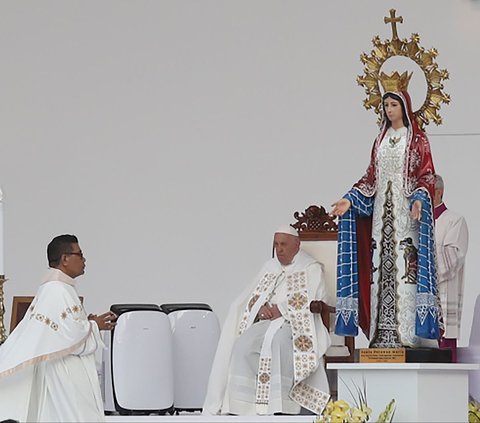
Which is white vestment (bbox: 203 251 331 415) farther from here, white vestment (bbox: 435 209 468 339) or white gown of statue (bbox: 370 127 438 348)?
white gown of statue (bbox: 370 127 438 348)

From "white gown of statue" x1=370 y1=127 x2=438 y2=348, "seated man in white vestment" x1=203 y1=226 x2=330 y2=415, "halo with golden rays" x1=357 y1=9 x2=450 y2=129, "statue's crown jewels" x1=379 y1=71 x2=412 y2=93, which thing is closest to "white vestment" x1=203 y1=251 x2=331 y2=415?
"seated man in white vestment" x1=203 y1=226 x2=330 y2=415

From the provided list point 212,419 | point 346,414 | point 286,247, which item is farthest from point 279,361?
point 346,414

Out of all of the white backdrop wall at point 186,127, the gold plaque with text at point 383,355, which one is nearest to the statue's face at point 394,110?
the gold plaque with text at point 383,355

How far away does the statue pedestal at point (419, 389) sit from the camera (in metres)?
8.17

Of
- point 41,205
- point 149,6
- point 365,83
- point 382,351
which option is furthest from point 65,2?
point 382,351

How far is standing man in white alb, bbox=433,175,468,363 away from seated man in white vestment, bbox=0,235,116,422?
→ 1953 millimetres

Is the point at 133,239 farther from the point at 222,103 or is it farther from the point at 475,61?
the point at 475,61

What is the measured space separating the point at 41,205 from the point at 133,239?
677 millimetres

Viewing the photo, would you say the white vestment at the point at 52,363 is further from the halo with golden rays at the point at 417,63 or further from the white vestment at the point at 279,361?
the halo with golden rays at the point at 417,63

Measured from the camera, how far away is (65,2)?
12.0 m

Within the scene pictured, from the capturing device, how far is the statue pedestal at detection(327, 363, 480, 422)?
817 centimetres

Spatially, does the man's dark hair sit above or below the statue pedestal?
above

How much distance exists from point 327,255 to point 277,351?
76cm

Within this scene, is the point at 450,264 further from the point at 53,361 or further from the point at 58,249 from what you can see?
the point at 53,361
